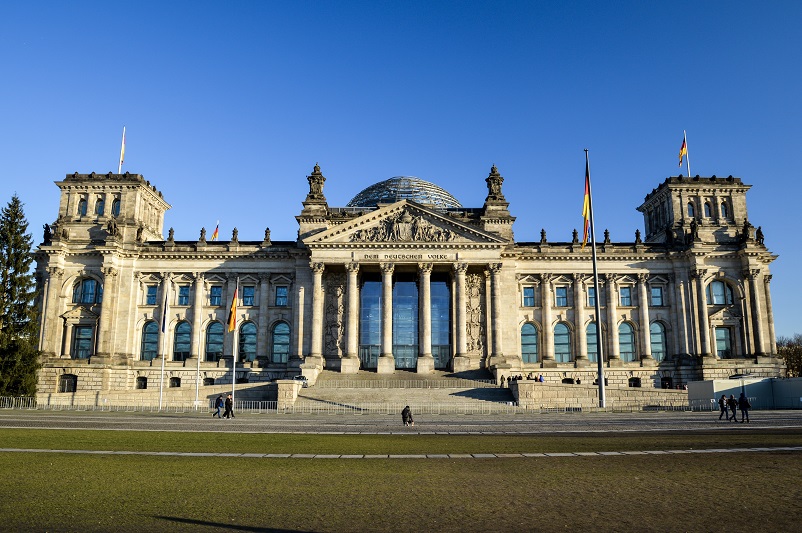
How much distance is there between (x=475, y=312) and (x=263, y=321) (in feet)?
81.8

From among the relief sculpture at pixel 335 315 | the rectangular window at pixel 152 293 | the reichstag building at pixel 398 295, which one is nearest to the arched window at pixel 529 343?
the reichstag building at pixel 398 295

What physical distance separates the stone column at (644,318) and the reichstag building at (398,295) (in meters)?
0.17

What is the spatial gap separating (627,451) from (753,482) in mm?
6111

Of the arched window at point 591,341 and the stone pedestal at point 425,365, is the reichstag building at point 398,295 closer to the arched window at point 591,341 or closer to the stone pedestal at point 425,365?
the arched window at point 591,341

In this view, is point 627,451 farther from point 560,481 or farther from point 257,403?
point 257,403

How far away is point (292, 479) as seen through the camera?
13180mm

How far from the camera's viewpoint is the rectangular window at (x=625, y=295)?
248ft

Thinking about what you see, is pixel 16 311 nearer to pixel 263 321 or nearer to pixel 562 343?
pixel 263 321

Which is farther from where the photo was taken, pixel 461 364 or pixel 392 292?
pixel 392 292

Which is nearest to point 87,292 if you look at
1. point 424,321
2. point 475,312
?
point 424,321

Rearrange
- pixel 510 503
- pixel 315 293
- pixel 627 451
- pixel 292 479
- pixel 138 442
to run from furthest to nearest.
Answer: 1. pixel 315 293
2. pixel 138 442
3. pixel 627 451
4. pixel 292 479
5. pixel 510 503

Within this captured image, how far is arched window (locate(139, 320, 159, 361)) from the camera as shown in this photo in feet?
244

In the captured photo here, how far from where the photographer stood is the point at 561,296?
2987 inches

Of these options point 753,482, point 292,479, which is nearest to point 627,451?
point 753,482
